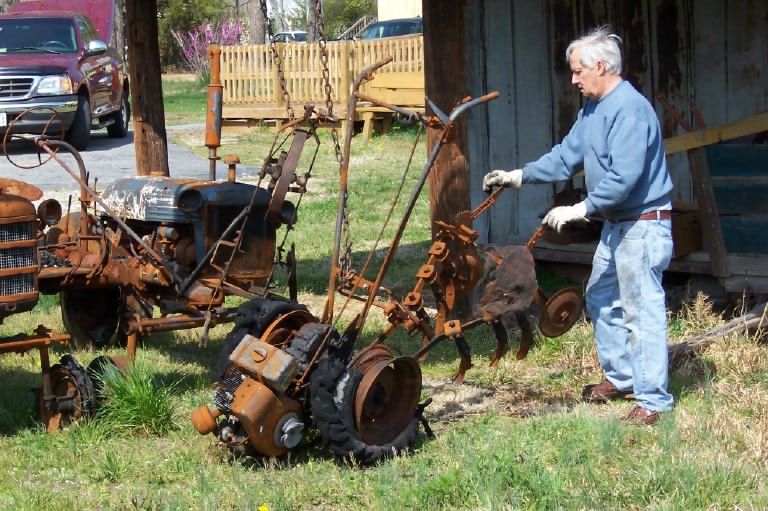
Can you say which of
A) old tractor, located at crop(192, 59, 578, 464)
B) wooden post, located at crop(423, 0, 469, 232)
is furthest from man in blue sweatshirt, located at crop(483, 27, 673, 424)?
wooden post, located at crop(423, 0, 469, 232)

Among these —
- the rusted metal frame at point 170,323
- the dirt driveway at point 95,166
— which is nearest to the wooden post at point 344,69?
the dirt driveway at point 95,166

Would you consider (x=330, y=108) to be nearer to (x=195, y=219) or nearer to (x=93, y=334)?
(x=195, y=219)

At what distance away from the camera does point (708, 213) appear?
7.82 metres

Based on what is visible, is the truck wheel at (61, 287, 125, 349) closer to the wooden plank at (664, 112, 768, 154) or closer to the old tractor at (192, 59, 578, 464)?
the old tractor at (192, 59, 578, 464)

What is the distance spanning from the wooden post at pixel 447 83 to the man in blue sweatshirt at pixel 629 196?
1.67m

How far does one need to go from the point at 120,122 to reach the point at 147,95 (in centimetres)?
1136

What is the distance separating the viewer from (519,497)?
474cm

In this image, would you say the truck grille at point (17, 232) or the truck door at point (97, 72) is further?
the truck door at point (97, 72)

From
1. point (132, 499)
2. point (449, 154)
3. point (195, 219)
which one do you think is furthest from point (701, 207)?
point (132, 499)

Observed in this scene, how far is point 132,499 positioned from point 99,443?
0.90 meters

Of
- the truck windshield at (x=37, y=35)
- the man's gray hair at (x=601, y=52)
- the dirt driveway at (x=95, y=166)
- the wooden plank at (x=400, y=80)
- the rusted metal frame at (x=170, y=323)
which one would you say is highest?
the truck windshield at (x=37, y=35)

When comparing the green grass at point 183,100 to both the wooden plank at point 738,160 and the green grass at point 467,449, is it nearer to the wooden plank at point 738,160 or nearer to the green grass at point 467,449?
the wooden plank at point 738,160

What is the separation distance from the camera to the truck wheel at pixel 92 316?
8.00m

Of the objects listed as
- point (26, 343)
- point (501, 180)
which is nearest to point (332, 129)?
point (501, 180)
